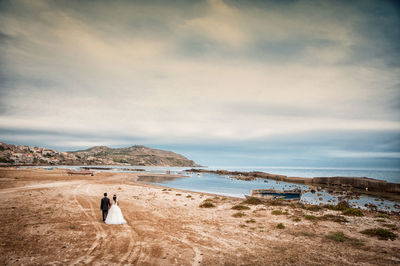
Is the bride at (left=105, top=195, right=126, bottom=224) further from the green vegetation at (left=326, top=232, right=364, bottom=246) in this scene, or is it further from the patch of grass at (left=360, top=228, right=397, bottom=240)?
the patch of grass at (left=360, top=228, right=397, bottom=240)

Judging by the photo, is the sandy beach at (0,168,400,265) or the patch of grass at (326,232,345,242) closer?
the sandy beach at (0,168,400,265)

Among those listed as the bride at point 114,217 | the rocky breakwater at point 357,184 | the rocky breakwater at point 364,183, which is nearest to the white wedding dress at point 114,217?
the bride at point 114,217

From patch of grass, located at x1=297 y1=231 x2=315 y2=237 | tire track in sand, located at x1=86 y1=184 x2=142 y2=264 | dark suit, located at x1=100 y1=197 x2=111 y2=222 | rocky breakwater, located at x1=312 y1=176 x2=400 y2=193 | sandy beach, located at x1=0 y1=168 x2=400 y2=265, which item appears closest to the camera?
tire track in sand, located at x1=86 y1=184 x2=142 y2=264

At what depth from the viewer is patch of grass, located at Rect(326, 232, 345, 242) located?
41.9 ft

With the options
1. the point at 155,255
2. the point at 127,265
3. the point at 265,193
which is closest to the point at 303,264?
the point at 155,255

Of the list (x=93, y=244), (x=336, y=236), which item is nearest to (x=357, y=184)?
(x=336, y=236)

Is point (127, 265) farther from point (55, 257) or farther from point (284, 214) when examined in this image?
point (284, 214)

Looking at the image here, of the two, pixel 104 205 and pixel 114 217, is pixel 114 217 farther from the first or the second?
pixel 104 205

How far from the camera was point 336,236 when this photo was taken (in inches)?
523

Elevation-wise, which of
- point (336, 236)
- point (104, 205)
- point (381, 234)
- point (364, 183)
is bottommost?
point (104, 205)

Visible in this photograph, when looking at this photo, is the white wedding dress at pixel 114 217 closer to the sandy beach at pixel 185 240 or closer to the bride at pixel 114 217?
the bride at pixel 114 217

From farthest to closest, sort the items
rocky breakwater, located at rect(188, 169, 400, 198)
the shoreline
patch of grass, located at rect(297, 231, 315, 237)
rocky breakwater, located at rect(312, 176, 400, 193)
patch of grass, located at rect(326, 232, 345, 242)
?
rocky breakwater, located at rect(188, 169, 400, 198) < rocky breakwater, located at rect(312, 176, 400, 193) < the shoreline < patch of grass, located at rect(297, 231, 315, 237) < patch of grass, located at rect(326, 232, 345, 242)

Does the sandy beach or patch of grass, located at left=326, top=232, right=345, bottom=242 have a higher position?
patch of grass, located at left=326, top=232, right=345, bottom=242

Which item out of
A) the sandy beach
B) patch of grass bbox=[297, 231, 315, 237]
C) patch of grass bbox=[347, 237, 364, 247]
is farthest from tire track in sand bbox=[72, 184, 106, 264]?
patch of grass bbox=[347, 237, 364, 247]
